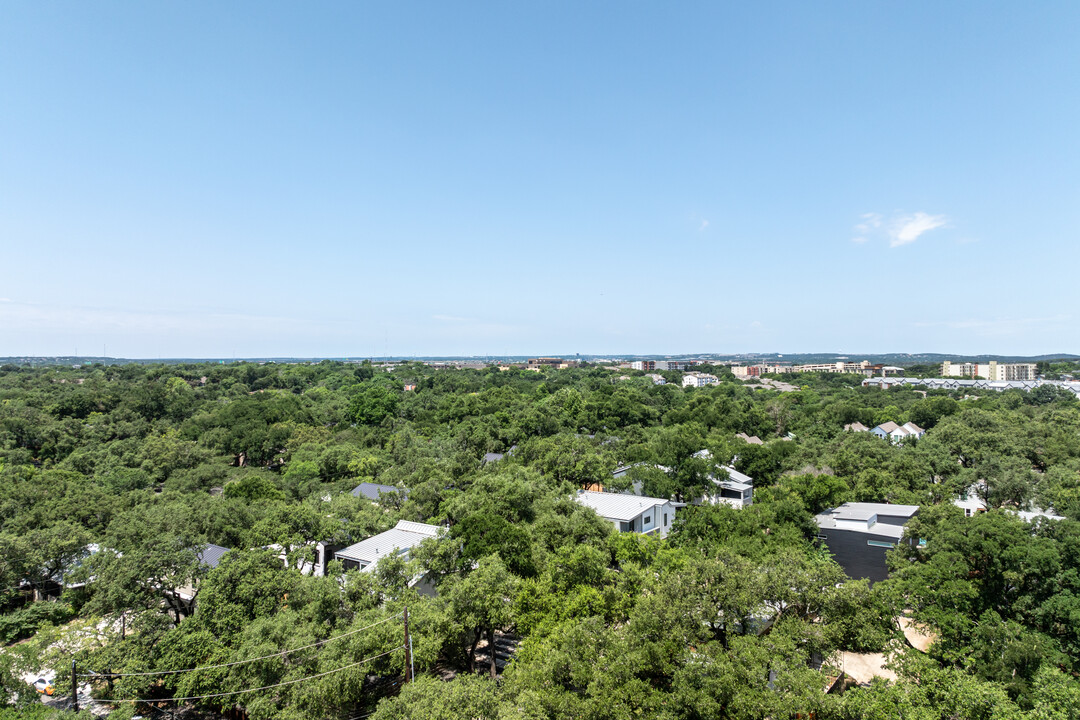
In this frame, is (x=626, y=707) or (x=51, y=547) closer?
(x=626, y=707)

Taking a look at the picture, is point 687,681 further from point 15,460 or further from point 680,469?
point 15,460

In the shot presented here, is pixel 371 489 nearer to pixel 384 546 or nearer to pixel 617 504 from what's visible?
A: pixel 384 546

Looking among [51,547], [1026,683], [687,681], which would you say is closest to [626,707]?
[687,681]

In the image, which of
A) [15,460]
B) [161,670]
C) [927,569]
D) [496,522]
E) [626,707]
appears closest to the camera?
[626,707]

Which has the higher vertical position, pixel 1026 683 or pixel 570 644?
pixel 570 644

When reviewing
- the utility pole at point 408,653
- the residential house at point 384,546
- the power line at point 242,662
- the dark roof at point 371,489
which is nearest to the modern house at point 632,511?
the residential house at point 384,546

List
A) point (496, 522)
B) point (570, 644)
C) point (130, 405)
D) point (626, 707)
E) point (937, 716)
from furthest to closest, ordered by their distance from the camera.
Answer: point (130, 405) < point (496, 522) < point (570, 644) < point (626, 707) < point (937, 716)
